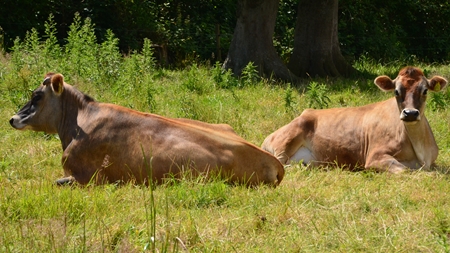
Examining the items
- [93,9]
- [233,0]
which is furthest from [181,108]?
[233,0]

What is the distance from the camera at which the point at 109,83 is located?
44.3ft

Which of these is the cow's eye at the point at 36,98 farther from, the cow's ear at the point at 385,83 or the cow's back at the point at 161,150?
the cow's ear at the point at 385,83

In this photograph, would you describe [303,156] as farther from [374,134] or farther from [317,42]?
[317,42]

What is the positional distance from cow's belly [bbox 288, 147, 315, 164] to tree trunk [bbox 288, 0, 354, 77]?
828cm

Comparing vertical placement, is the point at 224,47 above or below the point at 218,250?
below

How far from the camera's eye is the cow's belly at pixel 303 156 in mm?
10492

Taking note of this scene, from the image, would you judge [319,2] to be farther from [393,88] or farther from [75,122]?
[75,122]

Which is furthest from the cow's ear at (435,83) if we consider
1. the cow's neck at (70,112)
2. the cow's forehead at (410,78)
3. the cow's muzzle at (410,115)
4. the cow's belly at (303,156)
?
the cow's neck at (70,112)

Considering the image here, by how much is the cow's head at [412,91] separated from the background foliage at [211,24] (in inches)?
381

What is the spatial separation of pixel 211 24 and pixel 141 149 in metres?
15.2

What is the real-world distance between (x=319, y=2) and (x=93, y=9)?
6213 millimetres

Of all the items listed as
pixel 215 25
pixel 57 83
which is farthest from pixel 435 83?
pixel 215 25

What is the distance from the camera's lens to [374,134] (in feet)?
33.1

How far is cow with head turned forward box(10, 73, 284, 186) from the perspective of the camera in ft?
26.3
